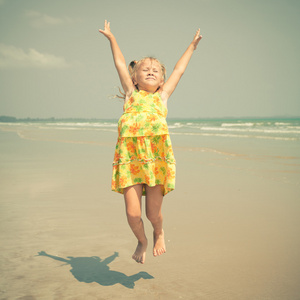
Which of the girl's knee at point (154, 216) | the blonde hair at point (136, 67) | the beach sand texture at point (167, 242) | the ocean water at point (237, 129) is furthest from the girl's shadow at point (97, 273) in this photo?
the ocean water at point (237, 129)

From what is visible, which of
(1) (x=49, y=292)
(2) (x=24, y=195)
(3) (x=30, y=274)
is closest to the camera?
(1) (x=49, y=292)

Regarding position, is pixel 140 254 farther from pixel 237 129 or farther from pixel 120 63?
pixel 237 129

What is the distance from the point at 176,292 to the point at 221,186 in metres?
3.75

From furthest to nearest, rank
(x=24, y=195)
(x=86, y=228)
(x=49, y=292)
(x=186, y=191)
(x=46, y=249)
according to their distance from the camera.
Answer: (x=186, y=191), (x=24, y=195), (x=86, y=228), (x=46, y=249), (x=49, y=292)

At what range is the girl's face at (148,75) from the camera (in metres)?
3.07

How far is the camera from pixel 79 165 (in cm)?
860

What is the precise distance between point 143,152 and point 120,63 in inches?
36.5

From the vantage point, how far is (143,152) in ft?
9.30

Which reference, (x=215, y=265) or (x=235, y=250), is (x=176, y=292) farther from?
(x=235, y=250)

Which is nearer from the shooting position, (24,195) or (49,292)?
(49,292)

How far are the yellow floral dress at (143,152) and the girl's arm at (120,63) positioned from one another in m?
0.30

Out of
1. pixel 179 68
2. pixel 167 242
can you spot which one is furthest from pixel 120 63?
pixel 167 242

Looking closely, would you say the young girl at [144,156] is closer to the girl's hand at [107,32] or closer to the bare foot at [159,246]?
the bare foot at [159,246]

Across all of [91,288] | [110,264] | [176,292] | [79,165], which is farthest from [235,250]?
[79,165]
